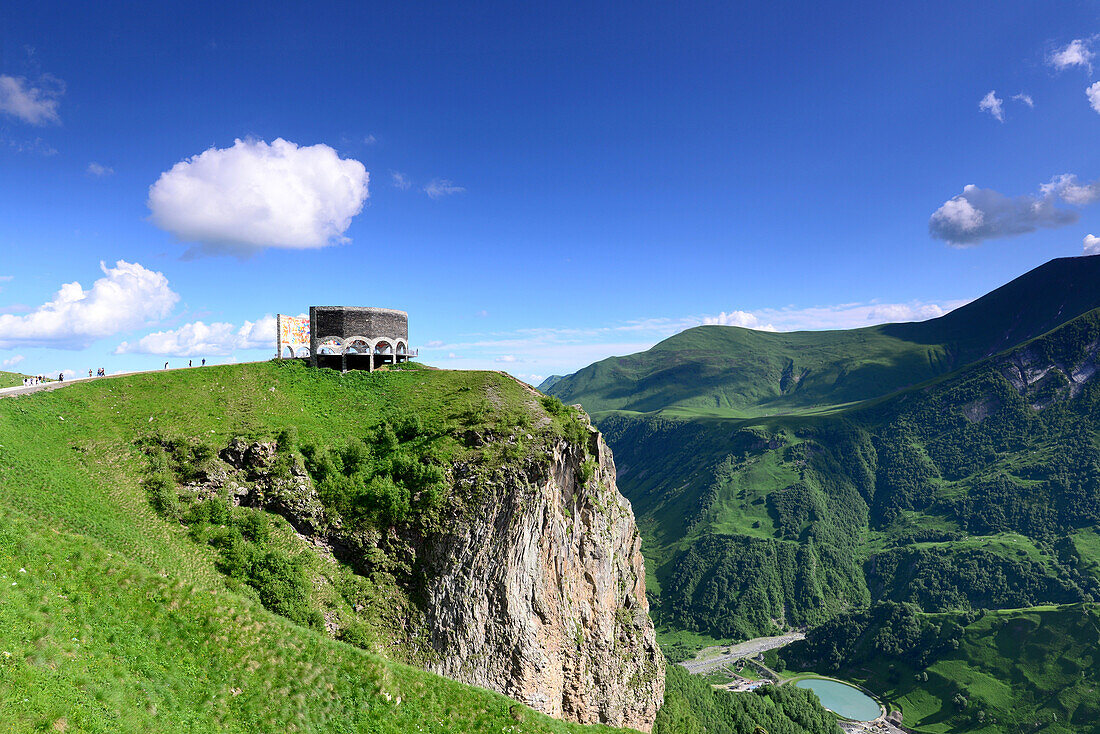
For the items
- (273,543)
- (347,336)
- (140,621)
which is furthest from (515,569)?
(347,336)

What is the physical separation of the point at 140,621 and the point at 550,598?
34476mm

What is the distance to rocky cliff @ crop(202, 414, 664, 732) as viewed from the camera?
45.0 metres

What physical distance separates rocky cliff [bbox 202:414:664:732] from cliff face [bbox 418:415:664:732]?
0.10 metres

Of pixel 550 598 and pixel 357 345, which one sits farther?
pixel 357 345

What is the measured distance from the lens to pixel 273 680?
3058cm

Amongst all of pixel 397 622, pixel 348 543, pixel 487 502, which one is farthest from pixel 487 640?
pixel 348 543

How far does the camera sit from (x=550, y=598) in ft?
173

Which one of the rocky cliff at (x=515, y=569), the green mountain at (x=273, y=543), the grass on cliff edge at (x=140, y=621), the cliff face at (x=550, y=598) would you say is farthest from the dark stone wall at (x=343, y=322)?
the cliff face at (x=550, y=598)

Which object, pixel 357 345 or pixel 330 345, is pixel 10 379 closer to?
pixel 330 345

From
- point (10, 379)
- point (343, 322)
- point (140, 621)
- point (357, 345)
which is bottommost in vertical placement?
point (140, 621)

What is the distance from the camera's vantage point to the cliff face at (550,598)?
1821 inches

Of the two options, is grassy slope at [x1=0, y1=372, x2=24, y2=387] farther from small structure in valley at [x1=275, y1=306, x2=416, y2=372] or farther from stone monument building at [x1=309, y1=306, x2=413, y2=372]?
stone monument building at [x1=309, y1=306, x2=413, y2=372]

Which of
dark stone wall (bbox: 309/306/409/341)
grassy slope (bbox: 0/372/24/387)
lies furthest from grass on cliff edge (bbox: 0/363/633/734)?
grassy slope (bbox: 0/372/24/387)

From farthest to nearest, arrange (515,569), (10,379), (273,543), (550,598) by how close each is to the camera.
Result: 1. (10,379)
2. (550,598)
3. (515,569)
4. (273,543)
